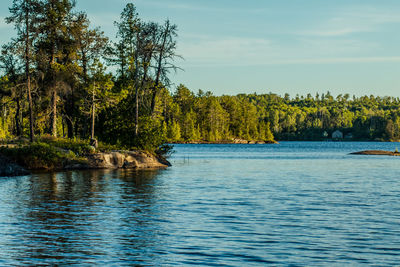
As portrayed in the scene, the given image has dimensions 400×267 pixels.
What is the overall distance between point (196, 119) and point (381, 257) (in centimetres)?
17204

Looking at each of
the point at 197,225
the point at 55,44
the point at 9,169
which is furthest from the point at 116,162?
the point at 197,225

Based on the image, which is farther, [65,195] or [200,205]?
[65,195]

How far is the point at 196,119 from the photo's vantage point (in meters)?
184

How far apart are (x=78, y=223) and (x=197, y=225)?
4130mm

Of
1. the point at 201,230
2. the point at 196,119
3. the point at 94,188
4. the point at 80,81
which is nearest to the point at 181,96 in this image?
the point at 196,119

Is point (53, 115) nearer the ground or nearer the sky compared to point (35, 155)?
nearer the sky

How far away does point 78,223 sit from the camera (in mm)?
17359

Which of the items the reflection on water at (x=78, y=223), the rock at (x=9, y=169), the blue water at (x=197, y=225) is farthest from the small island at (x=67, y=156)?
the blue water at (x=197, y=225)

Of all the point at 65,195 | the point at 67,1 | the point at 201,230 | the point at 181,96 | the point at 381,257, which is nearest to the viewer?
the point at 381,257

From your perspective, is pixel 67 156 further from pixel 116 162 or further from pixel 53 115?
pixel 53 115

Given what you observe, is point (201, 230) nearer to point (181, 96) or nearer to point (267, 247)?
point (267, 247)

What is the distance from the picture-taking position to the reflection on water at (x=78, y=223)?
1298 cm

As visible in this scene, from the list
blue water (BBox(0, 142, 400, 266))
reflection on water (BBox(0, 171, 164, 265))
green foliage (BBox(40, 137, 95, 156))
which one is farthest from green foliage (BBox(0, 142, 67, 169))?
blue water (BBox(0, 142, 400, 266))

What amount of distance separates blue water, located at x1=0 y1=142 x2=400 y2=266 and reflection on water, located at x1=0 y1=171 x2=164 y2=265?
0.03 metres
